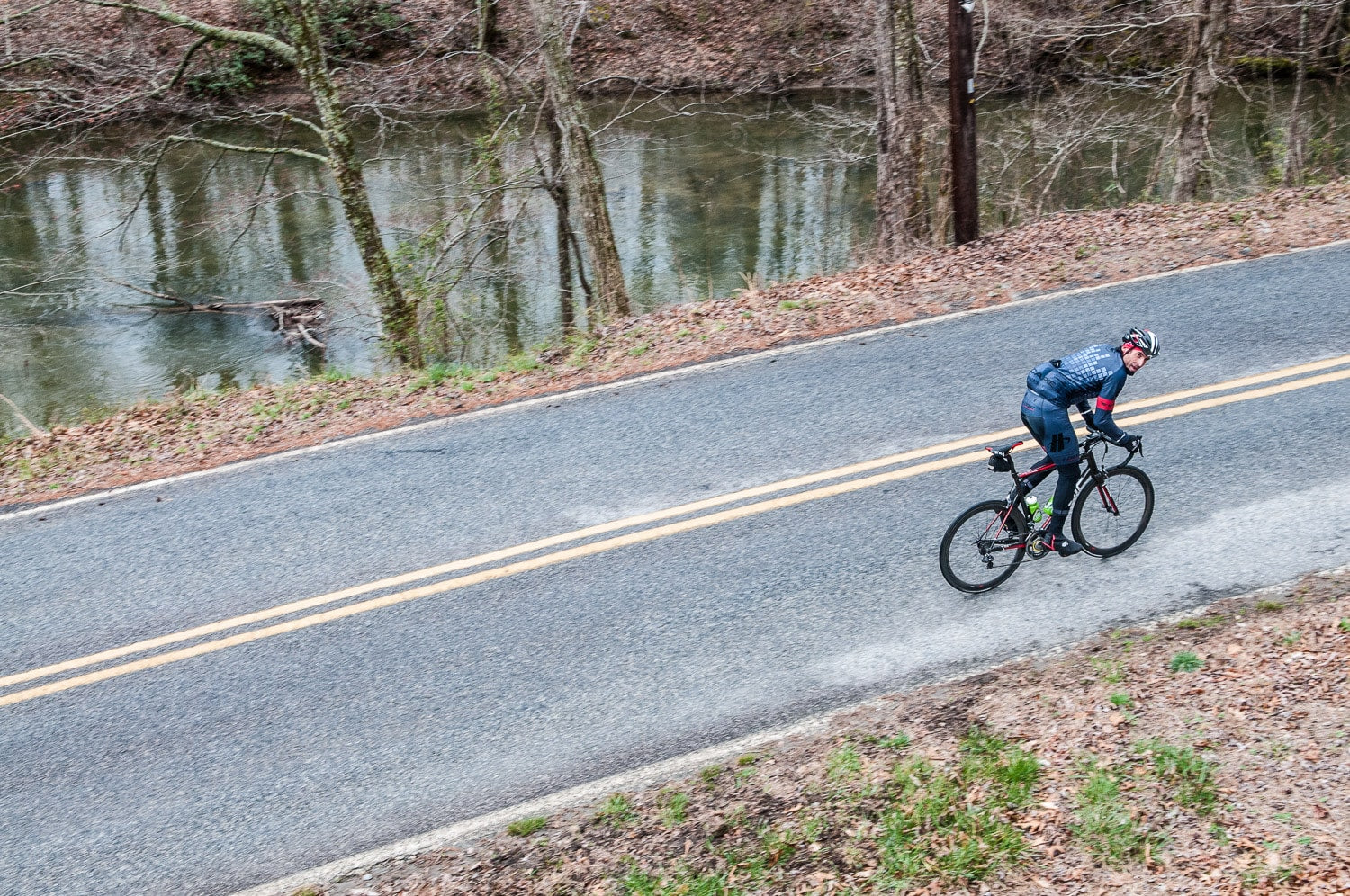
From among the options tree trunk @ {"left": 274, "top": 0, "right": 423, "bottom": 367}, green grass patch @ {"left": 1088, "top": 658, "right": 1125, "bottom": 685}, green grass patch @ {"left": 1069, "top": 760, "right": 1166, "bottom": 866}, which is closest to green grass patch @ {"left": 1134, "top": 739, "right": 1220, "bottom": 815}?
green grass patch @ {"left": 1069, "top": 760, "right": 1166, "bottom": 866}

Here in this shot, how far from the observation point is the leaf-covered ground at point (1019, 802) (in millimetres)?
5004

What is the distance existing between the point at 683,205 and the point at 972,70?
411 inches

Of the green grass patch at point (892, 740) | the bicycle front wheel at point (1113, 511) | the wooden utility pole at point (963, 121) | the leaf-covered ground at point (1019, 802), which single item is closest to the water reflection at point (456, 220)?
the wooden utility pole at point (963, 121)

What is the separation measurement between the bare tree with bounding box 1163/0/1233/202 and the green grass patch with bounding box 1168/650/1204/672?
40.5 ft

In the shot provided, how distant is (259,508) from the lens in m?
9.15

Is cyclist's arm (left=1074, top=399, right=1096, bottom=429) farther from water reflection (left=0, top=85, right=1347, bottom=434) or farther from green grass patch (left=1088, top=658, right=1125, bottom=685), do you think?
water reflection (left=0, top=85, right=1347, bottom=434)

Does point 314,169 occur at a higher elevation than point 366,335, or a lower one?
higher

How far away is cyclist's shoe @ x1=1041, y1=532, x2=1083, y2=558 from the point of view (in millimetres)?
7301

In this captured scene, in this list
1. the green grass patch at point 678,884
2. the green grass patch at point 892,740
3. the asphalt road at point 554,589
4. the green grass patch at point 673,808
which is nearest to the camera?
the green grass patch at point 678,884

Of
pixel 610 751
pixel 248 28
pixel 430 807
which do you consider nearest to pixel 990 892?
pixel 610 751

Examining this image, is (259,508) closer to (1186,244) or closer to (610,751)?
(610,751)

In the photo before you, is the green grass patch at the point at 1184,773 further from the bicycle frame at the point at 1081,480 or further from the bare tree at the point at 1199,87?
the bare tree at the point at 1199,87

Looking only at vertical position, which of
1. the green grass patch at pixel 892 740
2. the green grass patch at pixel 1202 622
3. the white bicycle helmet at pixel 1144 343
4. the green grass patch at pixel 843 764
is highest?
the white bicycle helmet at pixel 1144 343

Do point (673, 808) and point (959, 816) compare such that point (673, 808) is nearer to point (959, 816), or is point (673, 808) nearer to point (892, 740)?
point (892, 740)
